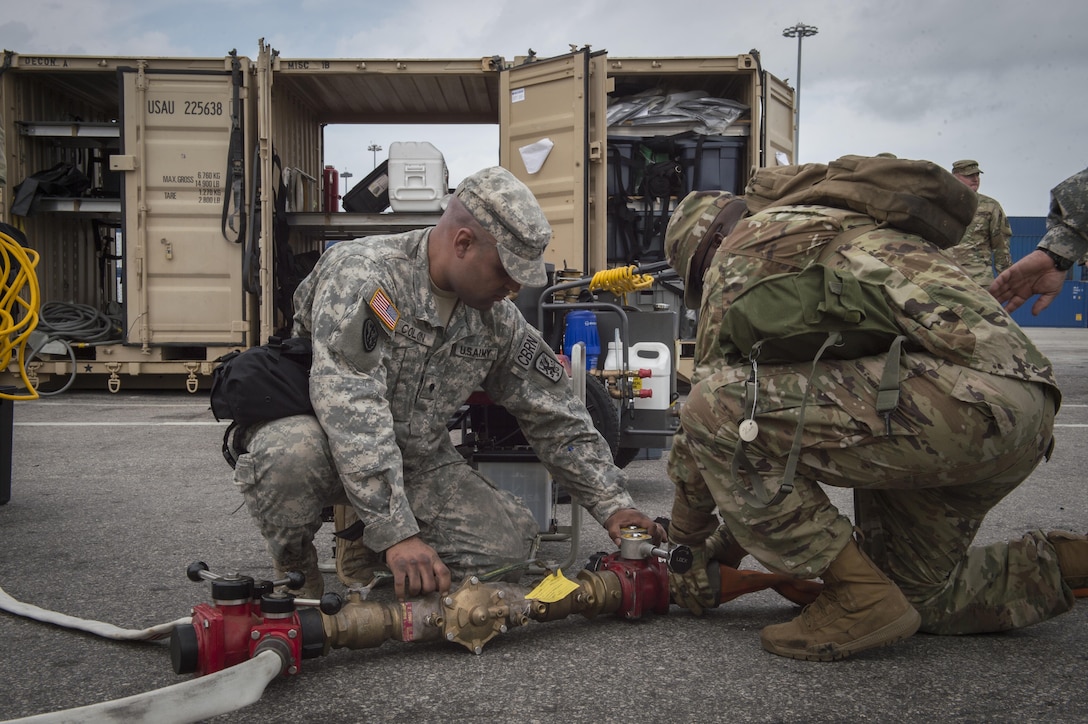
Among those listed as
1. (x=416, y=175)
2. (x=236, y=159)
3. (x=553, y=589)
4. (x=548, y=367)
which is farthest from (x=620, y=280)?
(x=236, y=159)

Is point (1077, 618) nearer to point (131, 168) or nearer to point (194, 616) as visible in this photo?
point (194, 616)

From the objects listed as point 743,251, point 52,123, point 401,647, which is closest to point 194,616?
point 401,647

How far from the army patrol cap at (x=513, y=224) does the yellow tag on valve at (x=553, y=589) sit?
0.78 meters

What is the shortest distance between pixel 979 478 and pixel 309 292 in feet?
5.92

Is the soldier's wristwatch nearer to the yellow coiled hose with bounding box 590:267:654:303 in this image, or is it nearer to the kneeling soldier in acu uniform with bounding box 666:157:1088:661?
the kneeling soldier in acu uniform with bounding box 666:157:1088:661

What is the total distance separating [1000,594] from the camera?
2396 millimetres

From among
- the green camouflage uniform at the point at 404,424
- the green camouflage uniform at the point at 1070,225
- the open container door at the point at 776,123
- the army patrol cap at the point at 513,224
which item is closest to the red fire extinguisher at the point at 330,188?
the open container door at the point at 776,123

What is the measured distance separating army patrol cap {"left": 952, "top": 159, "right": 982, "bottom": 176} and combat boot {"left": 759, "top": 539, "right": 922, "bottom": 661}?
276 inches

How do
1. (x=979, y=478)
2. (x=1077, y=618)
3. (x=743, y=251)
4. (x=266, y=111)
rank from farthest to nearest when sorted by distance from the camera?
(x=266, y=111) < (x=1077, y=618) < (x=743, y=251) < (x=979, y=478)

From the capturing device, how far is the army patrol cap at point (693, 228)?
2646 millimetres

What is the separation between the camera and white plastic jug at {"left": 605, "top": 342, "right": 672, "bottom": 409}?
14.6 ft

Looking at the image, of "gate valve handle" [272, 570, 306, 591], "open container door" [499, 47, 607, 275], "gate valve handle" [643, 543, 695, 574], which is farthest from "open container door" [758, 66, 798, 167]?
"gate valve handle" [272, 570, 306, 591]

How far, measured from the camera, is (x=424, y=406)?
266cm

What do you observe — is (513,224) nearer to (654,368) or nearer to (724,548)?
(724,548)
